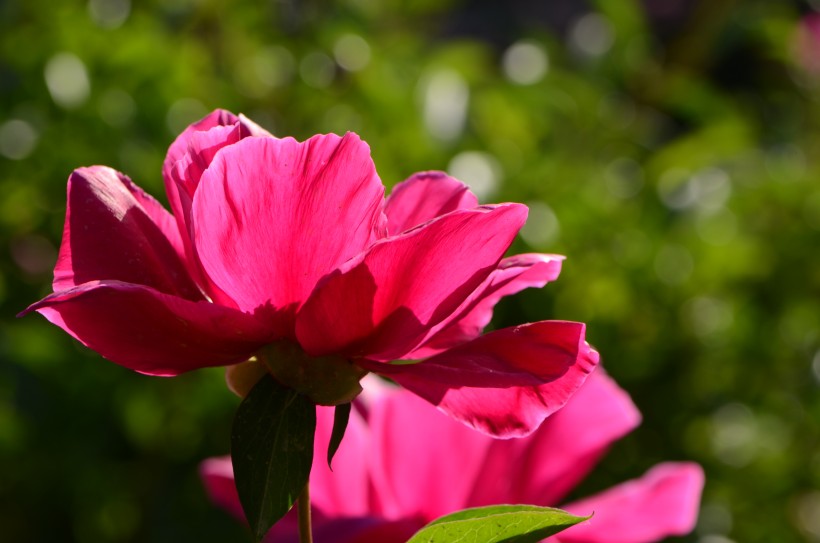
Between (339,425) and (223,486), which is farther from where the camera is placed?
(223,486)

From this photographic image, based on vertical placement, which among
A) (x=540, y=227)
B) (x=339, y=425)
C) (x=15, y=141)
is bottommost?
(x=540, y=227)

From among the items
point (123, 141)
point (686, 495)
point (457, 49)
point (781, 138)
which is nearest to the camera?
point (686, 495)

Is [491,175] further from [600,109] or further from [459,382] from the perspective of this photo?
[459,382]

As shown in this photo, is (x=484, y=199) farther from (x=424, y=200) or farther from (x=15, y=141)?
(x=424, y=200)

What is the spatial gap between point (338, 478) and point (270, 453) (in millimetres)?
149

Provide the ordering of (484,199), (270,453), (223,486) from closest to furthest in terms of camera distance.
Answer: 1. (270,453)
2. (223,486)
3. (484,199)

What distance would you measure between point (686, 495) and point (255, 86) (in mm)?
1001

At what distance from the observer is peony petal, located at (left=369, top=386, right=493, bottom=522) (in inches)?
19.8

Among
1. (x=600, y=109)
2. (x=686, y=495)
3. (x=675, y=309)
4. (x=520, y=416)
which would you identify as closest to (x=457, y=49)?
(x=600, y=109)

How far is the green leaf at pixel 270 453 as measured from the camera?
34 cm

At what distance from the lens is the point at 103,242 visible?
372 millimetres

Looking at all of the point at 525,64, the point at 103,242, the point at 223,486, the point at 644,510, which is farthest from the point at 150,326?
the point at 525,64

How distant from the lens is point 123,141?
102cm

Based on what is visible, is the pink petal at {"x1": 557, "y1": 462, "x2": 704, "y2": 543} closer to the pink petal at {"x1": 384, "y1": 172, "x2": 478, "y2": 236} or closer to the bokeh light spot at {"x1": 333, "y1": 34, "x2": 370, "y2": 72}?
the pink petal at {"x1": 384, "y1": 172, "x2": 478, "y2": 236}
